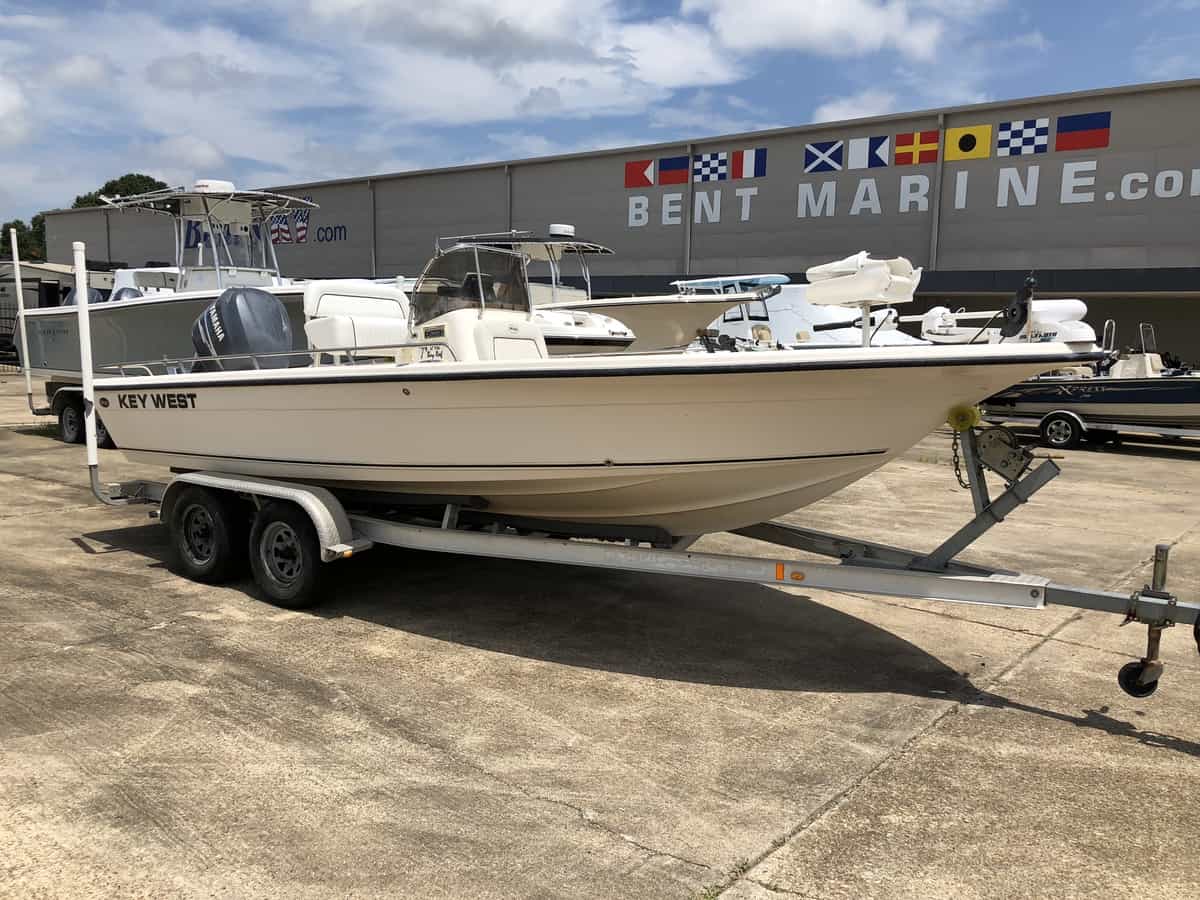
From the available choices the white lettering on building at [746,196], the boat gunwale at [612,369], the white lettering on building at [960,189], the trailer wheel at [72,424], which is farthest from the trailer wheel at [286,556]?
the white lettering on building at [746,196]

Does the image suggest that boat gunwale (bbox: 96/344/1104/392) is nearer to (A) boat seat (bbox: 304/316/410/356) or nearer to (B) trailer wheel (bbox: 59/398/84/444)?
(A) boat seat (bbox: 304/316/410/356)

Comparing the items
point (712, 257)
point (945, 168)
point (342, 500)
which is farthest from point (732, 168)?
point (342, 500)

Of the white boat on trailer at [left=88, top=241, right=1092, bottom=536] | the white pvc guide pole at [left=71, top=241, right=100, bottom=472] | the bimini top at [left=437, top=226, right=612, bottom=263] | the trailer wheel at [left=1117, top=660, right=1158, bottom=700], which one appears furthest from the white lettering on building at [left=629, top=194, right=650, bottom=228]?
the trailer wheel at [left=1117, top=660, right=1158, bottom=700]

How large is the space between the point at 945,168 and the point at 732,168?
15.6 feet

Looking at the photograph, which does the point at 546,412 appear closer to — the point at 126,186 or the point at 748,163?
the point at 748,163

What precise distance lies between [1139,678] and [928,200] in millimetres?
17353

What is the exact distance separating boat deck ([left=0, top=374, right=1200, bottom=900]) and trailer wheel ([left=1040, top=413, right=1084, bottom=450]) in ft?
24.1

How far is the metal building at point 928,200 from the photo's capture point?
16891 millimetres

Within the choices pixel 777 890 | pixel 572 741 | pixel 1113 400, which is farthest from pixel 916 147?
pixel 777 890

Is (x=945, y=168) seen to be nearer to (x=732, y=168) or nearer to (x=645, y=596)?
(x=732, y=168)

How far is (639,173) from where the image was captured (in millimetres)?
22484

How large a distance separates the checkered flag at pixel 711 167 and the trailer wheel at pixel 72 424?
15024mm

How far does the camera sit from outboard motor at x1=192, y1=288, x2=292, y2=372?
5438mm

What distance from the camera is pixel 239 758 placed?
3043 millimetres
